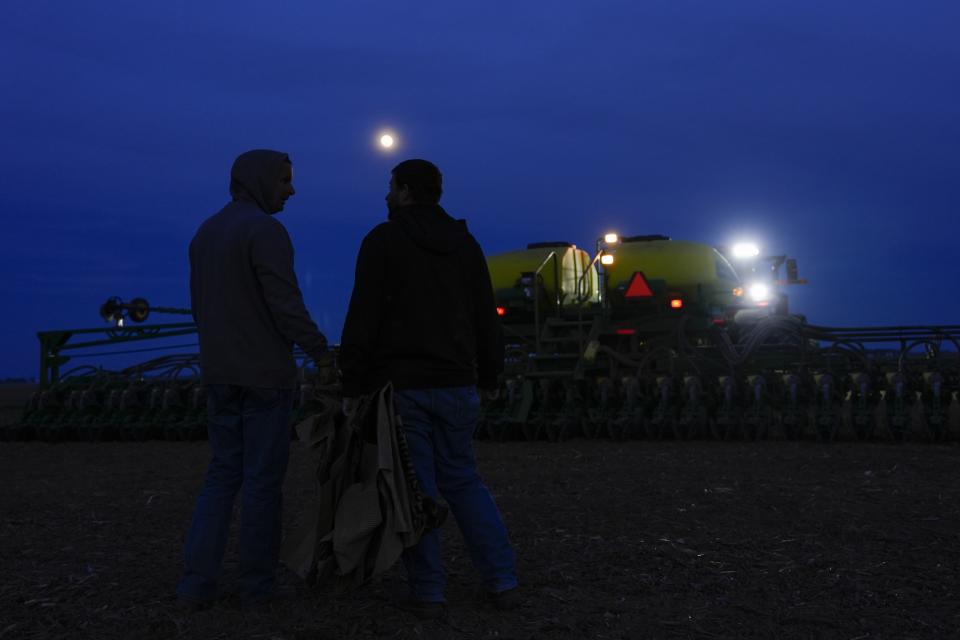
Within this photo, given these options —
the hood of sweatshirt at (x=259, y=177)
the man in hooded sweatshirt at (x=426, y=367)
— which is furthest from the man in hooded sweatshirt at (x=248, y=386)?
the man in hooded sweatshirt at (x=426, y=367)

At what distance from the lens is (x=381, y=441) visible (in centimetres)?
367

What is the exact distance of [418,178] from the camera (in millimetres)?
3990

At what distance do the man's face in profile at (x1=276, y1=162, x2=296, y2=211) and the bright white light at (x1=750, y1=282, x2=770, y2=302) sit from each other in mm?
12419

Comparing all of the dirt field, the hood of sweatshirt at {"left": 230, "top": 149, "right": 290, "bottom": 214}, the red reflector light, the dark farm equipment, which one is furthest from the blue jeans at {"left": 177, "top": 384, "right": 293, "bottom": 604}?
the red reflector light

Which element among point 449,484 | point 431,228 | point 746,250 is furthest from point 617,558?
point 746,250

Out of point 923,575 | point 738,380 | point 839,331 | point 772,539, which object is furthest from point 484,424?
point 923,575

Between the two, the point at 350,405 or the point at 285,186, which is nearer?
the point at 350,405

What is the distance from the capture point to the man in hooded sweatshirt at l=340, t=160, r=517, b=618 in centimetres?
378

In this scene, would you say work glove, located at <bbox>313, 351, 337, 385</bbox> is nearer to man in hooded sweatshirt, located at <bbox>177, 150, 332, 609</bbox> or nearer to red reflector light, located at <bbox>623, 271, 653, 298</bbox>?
man in hooded sweatshirt, located at <bbox>177, 150, 332, 609</bbox>

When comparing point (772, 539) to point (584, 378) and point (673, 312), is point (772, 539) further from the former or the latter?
point (673, 312)

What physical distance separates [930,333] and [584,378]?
4547 millimetres

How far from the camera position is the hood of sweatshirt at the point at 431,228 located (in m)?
3.88

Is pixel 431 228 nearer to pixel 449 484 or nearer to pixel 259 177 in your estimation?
pixel 259 177

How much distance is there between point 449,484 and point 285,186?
155 centimetres
